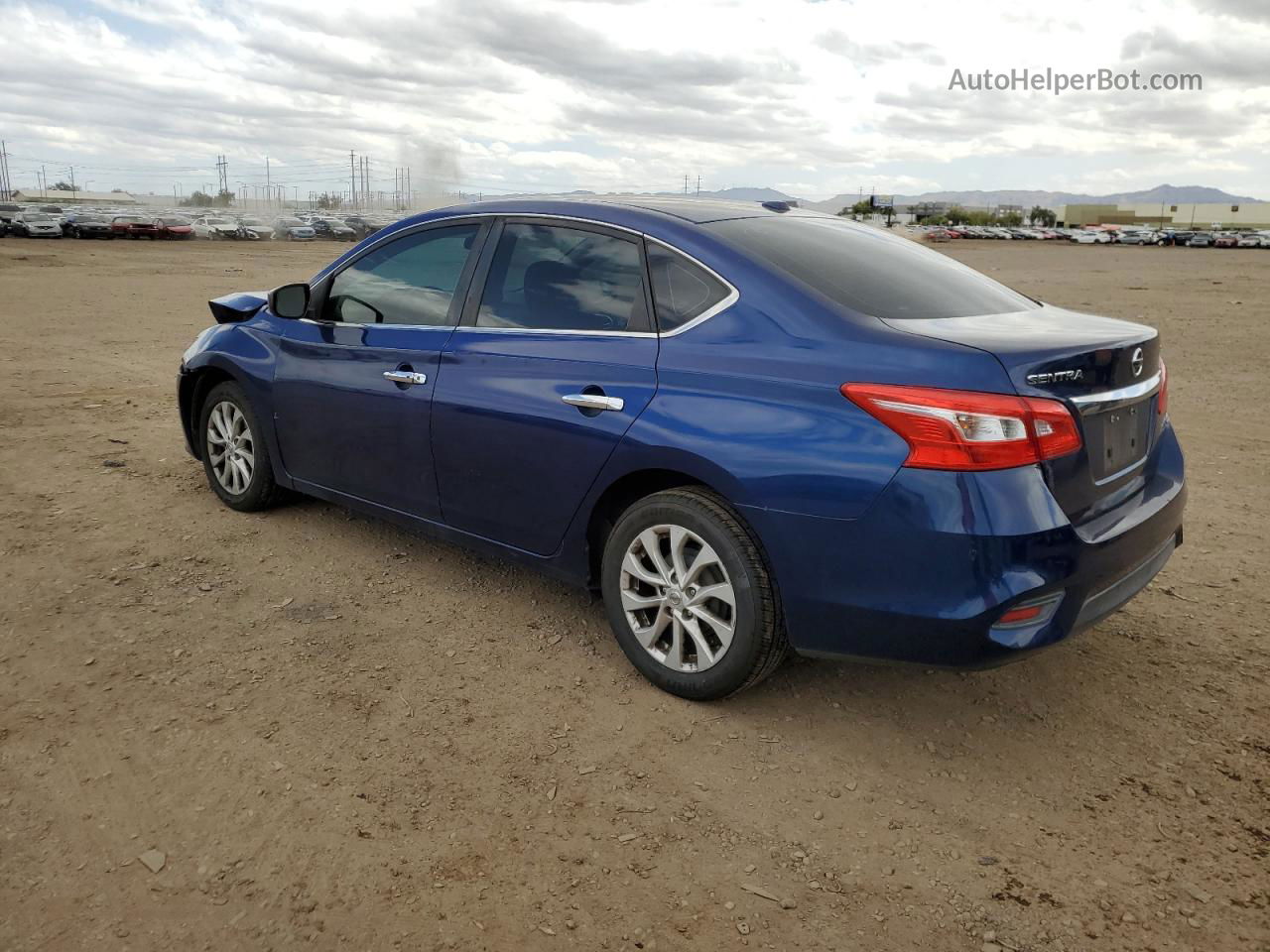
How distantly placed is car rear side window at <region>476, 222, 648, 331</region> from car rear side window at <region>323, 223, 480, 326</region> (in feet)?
0.73

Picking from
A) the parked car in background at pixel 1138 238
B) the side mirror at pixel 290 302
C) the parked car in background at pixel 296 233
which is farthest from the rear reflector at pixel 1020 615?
the parked car in background at pixel 1138 238

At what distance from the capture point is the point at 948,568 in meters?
2.85

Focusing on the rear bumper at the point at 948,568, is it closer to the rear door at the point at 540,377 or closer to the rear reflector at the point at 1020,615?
the rear reflector at the point at 1020,615

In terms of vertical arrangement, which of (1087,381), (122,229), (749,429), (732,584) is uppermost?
(122,229)

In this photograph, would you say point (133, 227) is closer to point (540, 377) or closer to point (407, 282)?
point (407, 282)

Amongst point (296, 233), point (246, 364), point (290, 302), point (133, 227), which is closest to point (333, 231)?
point (296, 233)

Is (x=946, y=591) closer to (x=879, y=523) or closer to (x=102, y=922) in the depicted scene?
(x=879, y=523)

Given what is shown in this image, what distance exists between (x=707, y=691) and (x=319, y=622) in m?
1.73

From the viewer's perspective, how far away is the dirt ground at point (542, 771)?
2506 mm

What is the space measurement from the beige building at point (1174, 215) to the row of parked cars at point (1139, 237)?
60480mm

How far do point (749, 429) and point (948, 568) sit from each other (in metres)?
0.73

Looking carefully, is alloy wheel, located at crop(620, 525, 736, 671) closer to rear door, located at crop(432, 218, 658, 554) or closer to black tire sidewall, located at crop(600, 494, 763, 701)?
black tire sidewall, located at crop(600, 494, 763, 701)

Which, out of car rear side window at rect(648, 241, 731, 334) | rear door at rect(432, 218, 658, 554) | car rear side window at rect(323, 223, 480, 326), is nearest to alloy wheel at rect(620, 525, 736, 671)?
rear door at rect(432, 218, 658, 554)

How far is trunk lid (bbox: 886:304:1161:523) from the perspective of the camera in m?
2.89
